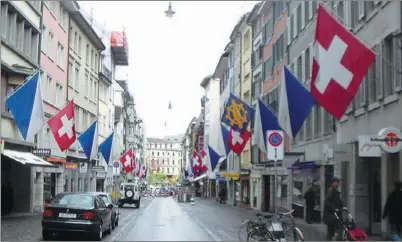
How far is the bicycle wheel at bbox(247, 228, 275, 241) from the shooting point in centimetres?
1579

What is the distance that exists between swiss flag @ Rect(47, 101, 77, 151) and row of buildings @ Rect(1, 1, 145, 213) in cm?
144

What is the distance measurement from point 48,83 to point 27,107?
16.4 m

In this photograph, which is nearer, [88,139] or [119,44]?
[88,139]

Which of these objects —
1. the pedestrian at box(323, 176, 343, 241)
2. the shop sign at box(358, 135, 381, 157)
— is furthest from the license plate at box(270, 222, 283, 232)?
the shop sign at box(358, 135, 381, 157)

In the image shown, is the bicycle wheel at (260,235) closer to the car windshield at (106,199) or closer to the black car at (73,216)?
the black car at (73,216)

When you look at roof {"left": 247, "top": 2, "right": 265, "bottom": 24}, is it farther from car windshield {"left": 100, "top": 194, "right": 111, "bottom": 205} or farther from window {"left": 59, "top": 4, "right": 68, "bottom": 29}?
car windshield {"left": 100, "top": 194, "right": 111, "bottom": 205}

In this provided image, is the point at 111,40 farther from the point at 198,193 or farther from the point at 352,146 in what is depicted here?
the point at 352,146

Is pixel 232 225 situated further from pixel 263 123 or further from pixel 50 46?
pixel 50 46

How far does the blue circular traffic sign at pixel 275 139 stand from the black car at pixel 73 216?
566cm

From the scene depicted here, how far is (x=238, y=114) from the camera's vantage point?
34906mm

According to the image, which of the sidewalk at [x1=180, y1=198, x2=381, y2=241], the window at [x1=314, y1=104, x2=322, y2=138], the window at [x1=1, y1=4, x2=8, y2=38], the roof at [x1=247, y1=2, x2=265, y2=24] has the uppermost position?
the roof at [x1=247, y1=2, x2=265, y2=24]

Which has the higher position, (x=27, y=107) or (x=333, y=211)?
(x=27, y=107)

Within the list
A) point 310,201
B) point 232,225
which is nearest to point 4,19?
point 232,225

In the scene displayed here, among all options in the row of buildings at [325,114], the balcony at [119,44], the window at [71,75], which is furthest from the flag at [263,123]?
the balcony at [119,44]
